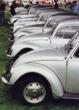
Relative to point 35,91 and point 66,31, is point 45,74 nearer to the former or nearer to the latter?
point 35,91

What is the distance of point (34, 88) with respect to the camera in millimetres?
8922

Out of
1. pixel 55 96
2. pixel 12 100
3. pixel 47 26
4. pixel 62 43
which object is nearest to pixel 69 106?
pixel 55 96

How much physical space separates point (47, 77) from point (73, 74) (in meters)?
0.51

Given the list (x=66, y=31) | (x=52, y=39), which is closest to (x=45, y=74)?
(x=52, y=39)

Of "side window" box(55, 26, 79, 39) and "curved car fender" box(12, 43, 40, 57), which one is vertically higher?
"side window" box(55, 26, 79, 39)

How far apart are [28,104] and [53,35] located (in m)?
3.62

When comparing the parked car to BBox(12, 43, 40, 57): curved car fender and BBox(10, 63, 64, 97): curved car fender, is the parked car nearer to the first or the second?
BBox(12, 43, 40, 57): curved car fender

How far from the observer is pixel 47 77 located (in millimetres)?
8805

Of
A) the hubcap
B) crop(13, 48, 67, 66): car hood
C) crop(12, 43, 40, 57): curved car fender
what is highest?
crop(13, 48, 67, 66): car hood

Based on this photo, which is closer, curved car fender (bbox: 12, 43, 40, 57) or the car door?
the car door

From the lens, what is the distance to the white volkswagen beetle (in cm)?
878

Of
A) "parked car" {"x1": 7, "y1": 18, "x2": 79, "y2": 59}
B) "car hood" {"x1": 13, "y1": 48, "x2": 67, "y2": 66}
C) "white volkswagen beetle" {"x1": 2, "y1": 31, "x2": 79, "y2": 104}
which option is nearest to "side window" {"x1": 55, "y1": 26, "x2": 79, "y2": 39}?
"parked car" {"x1": 7, "y1": 18, "x2": 79, "y2": 59}

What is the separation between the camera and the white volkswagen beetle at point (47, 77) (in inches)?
346

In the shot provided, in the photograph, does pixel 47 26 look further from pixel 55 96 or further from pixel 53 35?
pixel 55 96
